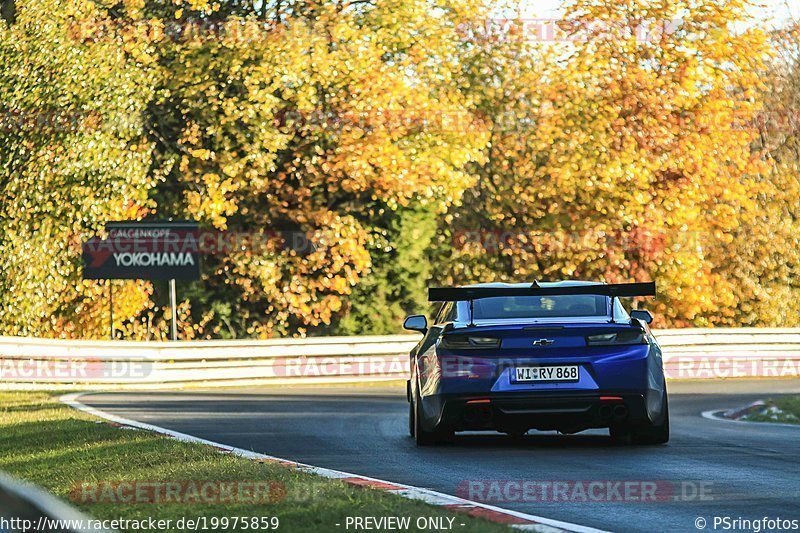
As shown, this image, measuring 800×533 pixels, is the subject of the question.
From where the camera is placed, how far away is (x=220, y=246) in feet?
100

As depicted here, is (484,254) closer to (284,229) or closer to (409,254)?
(409,254)

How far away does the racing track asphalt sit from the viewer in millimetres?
8086

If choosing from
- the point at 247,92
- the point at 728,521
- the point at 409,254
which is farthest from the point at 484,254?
the point at 728,521

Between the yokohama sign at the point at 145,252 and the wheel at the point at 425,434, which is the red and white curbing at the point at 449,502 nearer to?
the wheel at the point at 425,434

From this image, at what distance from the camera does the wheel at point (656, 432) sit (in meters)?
12.1

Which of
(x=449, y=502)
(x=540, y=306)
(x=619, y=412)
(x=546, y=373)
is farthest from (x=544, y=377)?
(x=449, y=502)

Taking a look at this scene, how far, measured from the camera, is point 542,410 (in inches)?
457

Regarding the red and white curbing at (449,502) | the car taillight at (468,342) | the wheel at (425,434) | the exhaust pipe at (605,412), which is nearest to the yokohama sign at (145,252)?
the wheel at (425,434)

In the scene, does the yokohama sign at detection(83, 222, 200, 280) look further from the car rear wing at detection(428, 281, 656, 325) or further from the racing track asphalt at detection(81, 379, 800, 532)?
the car rear wing at detection(428, 281, 656, 325)

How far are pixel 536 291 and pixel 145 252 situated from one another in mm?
16362

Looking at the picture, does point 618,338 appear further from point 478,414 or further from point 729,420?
point 729,420

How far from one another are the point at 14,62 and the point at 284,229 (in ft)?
21.2

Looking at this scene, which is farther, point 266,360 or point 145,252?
point 145,252

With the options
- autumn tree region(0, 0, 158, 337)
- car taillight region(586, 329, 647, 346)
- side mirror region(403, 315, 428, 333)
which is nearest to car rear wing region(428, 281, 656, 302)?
car taillight region(586, 329, 647, 346)
